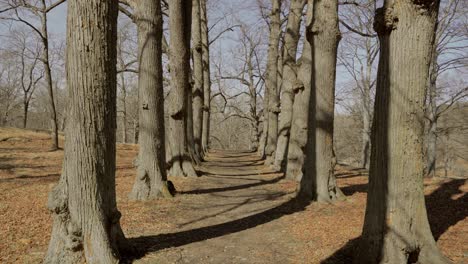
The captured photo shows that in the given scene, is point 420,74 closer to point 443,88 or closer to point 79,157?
point 79,157

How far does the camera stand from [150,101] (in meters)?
8.23

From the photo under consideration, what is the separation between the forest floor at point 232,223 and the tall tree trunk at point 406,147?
2.50 ft

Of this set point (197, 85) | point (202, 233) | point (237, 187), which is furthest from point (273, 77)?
point (202, 233)

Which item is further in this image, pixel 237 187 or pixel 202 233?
pixel 237 187

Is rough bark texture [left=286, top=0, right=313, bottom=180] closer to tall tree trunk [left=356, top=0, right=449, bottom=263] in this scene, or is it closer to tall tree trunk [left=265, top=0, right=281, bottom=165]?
tall tree trunk [left=265, top=0, right=281, bottom=165]

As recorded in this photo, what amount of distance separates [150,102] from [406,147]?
5833mm

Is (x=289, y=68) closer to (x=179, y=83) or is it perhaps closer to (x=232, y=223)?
(x=179, y=83)

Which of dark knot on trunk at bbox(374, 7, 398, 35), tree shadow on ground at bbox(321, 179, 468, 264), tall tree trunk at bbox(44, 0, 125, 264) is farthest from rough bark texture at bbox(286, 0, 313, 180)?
tall tree trunk at bbox(44, 0, 125, 264)

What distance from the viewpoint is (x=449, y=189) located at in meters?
7.91

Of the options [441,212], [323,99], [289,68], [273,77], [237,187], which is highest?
[273,77]

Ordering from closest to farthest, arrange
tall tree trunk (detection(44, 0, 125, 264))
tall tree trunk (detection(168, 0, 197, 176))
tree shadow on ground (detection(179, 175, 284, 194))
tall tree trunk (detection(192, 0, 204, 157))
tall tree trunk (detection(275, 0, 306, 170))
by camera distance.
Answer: tall tree trunk (detection(44, 0, 125, 264)) < tree shadow on ground (detection(179, 175, 284, 194)) < tall tree trunk (detection(168, 0, 197, 176)) < tall tree trunk (detection(275, 0, 306, 170)) < tall tree trunk (detection(192, 0, 204, 157))

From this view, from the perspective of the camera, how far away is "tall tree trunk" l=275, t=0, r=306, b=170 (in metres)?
13.3

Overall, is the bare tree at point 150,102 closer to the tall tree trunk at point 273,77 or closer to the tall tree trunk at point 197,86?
the tall tree trunk at point 197,86

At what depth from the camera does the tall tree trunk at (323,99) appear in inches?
318
